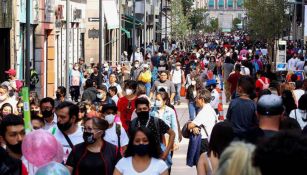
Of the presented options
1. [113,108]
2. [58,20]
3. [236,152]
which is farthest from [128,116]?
[58,20]

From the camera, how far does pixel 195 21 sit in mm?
124438

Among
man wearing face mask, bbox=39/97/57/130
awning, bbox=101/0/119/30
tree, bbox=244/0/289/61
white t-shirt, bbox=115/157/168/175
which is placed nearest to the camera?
white t-shirt, bbox=115/157/168/175

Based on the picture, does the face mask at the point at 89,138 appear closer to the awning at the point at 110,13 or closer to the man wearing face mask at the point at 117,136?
the man wearing face mask at the point at 117,136

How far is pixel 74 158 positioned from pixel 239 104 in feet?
9.51

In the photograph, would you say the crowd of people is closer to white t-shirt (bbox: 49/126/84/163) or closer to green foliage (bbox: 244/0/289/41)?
white t-shirt (bbox: 49/126/84/163)

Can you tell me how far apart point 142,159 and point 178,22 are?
85.0 meters

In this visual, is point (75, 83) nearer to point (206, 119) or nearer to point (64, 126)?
point (206, 119)

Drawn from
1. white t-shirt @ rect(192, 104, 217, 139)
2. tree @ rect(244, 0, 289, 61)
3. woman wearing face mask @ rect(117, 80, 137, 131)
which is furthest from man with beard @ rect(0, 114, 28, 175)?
tree @ rect(244, 0, 289, 61)

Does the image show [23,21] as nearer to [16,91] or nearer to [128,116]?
[16,91]

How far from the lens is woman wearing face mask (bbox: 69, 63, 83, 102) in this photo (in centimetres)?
3572

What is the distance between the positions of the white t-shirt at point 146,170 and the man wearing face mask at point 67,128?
1939 mm

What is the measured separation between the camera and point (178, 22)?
93562 mm

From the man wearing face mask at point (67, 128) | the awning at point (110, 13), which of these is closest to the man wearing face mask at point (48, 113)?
the man wearing face mask at point (67, 128)

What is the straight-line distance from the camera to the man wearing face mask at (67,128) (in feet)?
35.2
